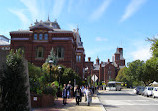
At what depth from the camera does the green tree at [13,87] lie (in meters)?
7.39

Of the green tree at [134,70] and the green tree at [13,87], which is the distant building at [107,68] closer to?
the green tree at [134,70]

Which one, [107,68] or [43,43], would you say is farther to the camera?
[107,68]

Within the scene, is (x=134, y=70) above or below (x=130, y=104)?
above

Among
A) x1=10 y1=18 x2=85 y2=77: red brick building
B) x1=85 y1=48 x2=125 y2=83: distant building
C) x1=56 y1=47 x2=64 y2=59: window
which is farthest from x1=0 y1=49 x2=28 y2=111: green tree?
x1=85 y1=48 x2=125 y2=83: distant building

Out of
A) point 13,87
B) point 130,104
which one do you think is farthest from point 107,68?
point 13,87

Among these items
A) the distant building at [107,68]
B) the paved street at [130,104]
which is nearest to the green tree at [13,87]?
the paved street at [130,104]

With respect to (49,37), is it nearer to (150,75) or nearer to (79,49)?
(79,49)

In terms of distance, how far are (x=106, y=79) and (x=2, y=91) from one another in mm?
113950

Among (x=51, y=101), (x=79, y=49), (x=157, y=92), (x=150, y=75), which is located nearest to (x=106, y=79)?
(x=79, y=49)

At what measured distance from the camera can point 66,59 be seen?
43062mm

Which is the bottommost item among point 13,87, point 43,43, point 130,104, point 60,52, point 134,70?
point 130,104

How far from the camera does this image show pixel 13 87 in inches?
295

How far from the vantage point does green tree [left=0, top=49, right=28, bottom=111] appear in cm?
739

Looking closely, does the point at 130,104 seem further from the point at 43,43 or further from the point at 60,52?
the point at 43,43
